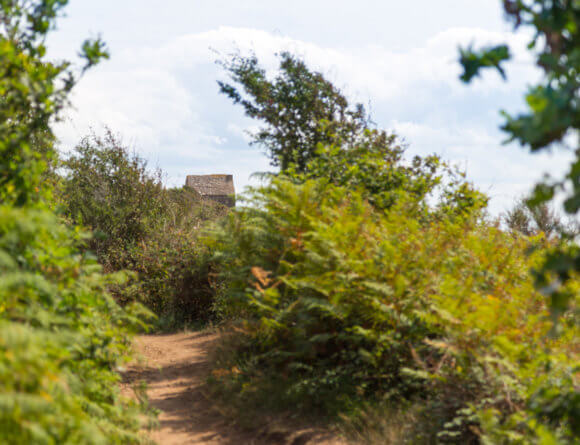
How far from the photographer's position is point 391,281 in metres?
6.55

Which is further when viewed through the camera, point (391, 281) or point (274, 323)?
point (274, 323)

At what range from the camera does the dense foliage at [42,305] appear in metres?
3.45

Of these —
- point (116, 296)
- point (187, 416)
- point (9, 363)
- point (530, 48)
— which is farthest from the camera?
point (116, 296)

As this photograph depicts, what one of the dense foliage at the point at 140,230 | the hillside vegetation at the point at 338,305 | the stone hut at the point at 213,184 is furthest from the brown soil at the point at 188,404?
the stone hut at the point at 213,184

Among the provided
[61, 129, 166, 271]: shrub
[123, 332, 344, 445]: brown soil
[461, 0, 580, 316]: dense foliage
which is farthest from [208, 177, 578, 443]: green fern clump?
[61, 129, 166, 271]: shrub

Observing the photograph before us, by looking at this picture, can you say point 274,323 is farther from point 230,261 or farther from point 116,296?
point 116,296

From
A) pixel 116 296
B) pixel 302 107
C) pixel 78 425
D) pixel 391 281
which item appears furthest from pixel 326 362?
pixel 116 296

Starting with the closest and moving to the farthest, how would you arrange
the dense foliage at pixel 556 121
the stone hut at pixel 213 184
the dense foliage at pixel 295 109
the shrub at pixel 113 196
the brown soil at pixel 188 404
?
the dense foliage at pixel 556 121
the brown soil at pixel 188 404
the dense foliage at pixel 295 109
the shrub at pixel 113 196
the stone hut at pixel 213 184

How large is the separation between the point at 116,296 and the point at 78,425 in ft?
39.2

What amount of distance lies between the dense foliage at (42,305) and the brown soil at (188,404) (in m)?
0.66

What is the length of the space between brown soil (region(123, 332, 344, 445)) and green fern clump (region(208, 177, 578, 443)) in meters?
0.49

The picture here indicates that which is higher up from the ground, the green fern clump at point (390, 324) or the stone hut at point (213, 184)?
the stone hut at point (213, 184)

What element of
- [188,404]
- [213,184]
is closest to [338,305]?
[188,404]

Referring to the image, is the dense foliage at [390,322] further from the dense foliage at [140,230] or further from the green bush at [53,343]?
the dense foliage at [140,230]
